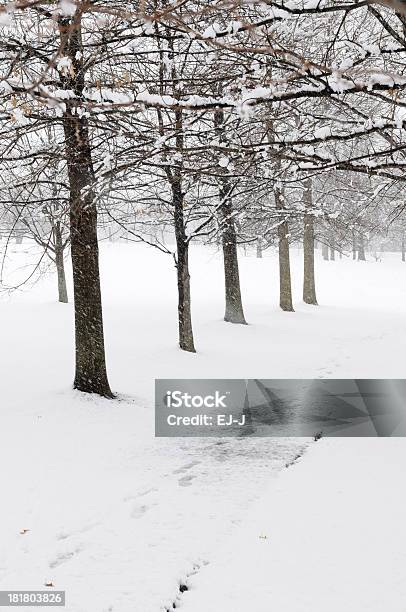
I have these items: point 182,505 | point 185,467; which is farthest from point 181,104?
point 185,467

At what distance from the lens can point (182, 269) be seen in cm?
1114

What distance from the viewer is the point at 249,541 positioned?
3.93 m

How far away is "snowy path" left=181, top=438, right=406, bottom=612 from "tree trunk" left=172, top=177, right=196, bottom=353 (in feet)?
20.4

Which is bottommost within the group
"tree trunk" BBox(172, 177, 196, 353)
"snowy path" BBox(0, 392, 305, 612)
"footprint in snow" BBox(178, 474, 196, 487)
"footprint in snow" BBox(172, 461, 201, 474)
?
"footprint in snow" BBox(172, 461, 201, 474)

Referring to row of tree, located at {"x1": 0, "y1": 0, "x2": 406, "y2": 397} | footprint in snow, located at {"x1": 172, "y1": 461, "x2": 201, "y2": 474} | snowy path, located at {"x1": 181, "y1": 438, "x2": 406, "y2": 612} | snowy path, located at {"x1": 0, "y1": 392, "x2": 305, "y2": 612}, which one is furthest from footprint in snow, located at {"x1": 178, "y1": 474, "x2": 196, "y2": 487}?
row of tree, located at {"x1": 0, "y1": 0, "x2": 406, "y2": 397}

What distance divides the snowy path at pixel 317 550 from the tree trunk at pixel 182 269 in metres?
6.22

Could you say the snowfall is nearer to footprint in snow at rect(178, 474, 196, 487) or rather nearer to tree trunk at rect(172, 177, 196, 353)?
footprint in snow at rect(178, 474, 196, 487)

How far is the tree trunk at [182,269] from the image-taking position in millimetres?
10836

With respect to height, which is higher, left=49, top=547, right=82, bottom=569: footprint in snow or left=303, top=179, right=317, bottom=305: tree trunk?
left=303, top=179, right=317, bottom=305: tree trunk

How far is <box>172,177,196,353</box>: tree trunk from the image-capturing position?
1084 cm

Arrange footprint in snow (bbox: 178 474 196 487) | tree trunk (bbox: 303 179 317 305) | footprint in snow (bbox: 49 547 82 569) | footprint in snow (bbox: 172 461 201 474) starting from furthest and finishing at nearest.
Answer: tree trunk (bbox: 303 179 317 305)
footprint in snow (bbox: 172 461 201 474)
footprint in snow (bbox: 178 474 196 487)
footprint in snow (bbox: 49 547 82 569)

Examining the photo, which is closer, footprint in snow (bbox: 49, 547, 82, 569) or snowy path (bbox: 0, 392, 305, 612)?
snowy path (bbox: 0, 392, 305, 612)

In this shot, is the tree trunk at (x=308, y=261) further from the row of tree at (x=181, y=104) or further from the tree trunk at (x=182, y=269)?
the tree trunk at (x=182, y=269)

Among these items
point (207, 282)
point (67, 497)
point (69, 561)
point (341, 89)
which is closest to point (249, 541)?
point (69, 561)
